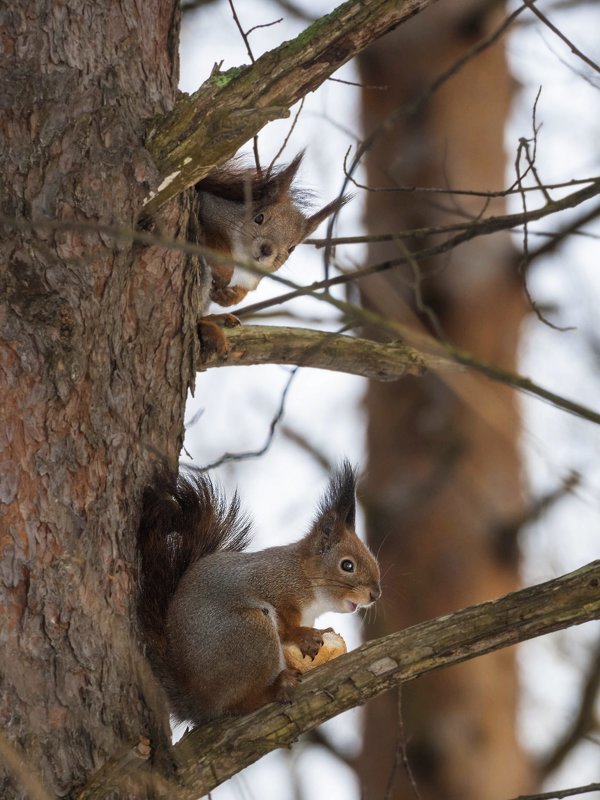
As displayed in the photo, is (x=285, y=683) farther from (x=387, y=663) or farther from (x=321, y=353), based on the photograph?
(x=321, y=353)

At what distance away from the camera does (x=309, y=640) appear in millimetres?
2154

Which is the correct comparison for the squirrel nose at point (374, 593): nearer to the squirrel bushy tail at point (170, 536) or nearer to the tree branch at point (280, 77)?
the squirrel bushy tail at point (170, 536)

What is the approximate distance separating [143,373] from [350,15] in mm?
715

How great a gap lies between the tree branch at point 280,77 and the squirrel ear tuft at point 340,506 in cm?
91

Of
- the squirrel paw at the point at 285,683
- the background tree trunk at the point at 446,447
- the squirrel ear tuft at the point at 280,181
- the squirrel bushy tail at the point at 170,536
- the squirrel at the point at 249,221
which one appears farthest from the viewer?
the background tree trunk at the point at 446,447

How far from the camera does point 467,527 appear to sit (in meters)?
3.34

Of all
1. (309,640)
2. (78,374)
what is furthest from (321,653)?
(78,374)

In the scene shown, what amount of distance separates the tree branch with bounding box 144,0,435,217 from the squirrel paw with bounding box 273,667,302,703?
902 mm

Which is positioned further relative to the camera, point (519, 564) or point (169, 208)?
point (519, 564)

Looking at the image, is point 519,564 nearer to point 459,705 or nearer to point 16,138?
point 459,705

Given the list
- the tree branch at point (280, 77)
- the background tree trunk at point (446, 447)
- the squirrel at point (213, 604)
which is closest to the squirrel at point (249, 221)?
the background tree trunk at point (446, 447)

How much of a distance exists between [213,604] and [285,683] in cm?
22

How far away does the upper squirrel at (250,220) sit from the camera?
2.47m

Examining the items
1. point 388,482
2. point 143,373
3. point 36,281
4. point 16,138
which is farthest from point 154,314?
point 388,482
